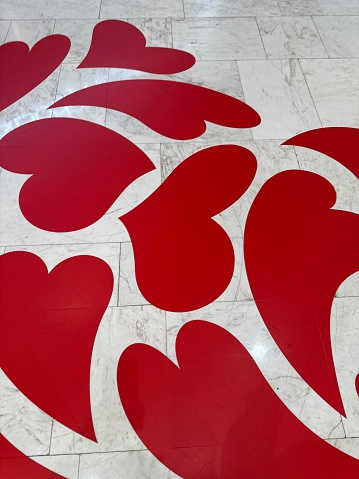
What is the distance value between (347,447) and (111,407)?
1.08 m

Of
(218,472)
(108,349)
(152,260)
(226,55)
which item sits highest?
(226,55)

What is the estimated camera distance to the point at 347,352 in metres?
2.17

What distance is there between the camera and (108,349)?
7.11 ft

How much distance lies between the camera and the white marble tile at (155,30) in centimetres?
362

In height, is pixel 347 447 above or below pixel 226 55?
below

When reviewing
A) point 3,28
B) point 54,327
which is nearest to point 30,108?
point 3,28

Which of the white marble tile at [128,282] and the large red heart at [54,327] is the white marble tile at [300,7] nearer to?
the white marble tile at [128,282]

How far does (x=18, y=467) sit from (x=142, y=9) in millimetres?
3735

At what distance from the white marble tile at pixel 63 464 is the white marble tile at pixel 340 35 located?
3.43 metres

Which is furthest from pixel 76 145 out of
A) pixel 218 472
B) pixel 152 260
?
pixel 218 472

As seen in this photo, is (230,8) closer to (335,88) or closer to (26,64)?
(335,88)

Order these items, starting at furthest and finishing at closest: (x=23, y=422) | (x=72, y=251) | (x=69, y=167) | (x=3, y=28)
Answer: (x=3, y=28), (x=69, y=167), (x=72, y=251), (x=23, y=422)

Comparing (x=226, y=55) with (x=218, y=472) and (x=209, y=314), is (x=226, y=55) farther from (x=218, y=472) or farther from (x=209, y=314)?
(x=218, y=472)

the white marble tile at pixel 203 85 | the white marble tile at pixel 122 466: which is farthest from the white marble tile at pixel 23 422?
the white marble tile at pixel 203 85
